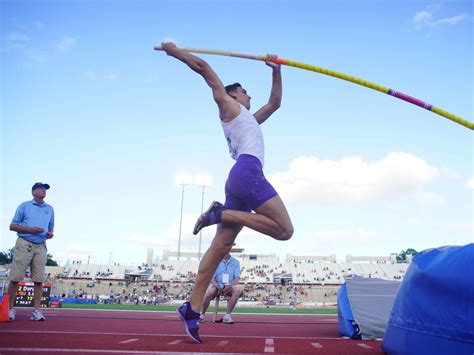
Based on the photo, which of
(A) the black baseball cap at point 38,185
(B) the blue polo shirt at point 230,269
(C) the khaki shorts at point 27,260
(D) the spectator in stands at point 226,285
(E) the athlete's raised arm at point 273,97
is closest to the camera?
(E) the athlete's raised arm at point 273,97

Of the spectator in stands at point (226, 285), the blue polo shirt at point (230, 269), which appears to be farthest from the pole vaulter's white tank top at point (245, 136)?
the blue polo shirt at point (230, 269)

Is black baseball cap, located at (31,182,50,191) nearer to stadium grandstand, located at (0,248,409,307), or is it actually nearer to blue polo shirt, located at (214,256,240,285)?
blue polo shirt, located at (214,256,240,285)

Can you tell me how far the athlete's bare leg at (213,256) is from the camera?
3.36 m

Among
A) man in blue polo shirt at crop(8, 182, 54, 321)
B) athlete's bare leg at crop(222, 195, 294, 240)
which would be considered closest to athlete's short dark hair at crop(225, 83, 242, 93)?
athlete's bare leg at crop(222, 195, 294, 240)

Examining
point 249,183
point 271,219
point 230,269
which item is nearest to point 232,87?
point 249,183

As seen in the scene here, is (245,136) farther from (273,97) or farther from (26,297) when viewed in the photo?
(26,297)

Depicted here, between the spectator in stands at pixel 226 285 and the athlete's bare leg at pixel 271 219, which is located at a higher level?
the athlete's bare leg at pixel 271 219

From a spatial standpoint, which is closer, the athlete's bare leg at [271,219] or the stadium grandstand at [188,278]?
the athlete's bare leg at [271,219]

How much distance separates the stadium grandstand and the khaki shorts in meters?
30.2

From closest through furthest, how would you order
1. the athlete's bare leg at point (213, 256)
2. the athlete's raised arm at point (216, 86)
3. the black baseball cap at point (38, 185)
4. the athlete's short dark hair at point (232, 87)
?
the athlete's bare leg at point (213, 256) < the athlete's raised arm at point (216, 86) < the athlete's short dark hair at point (232, 87) < the black baseball cap at point (38, 185)

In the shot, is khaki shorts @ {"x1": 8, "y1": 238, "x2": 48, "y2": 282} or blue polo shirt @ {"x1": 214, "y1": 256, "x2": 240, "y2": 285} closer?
khaki shorts @ {"x1": 8, "y1": 238, "x2": 48, "y2": 282}

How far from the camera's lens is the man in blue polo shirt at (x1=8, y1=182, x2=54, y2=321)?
19.9ft

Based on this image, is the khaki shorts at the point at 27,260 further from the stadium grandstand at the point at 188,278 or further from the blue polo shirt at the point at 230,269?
the stadium grandstand at the point at 188,278

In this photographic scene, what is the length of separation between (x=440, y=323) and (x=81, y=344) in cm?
236
